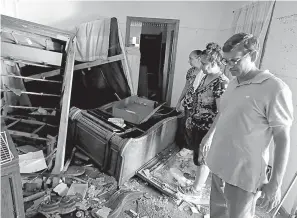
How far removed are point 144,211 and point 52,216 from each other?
940 mm

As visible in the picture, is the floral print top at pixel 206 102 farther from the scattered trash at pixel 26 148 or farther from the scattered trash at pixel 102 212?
the scattered trash at pixel 26 148

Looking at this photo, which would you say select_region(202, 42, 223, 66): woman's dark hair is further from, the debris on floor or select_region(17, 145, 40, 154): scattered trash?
select_region(17, 145, 40, 154): scattered trash

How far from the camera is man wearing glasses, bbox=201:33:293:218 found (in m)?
1.17

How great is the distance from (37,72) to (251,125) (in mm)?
3512

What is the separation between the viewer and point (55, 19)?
13.6 ft

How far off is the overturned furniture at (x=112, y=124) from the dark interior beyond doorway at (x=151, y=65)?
0.78m

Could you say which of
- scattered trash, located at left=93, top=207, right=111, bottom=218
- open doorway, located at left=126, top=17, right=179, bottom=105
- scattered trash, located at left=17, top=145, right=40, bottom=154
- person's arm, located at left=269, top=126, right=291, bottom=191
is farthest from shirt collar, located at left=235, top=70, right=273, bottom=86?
open doorway, located at left=126, top=17, right=179, bottom=105

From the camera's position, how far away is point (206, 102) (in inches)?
84.4

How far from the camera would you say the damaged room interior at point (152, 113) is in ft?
4.37

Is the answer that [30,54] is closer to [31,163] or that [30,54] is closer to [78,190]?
[31,163]

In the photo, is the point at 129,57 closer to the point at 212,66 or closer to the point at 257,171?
the point at 212,66

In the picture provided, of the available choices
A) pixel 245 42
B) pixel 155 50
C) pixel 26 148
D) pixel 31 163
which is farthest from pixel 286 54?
pixel 26 148

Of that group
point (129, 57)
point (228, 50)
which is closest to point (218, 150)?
point (228, 50)

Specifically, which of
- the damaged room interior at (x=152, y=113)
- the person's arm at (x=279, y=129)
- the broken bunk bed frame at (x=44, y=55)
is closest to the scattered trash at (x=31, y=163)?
the damaged room interior at (x=152, y=113)
